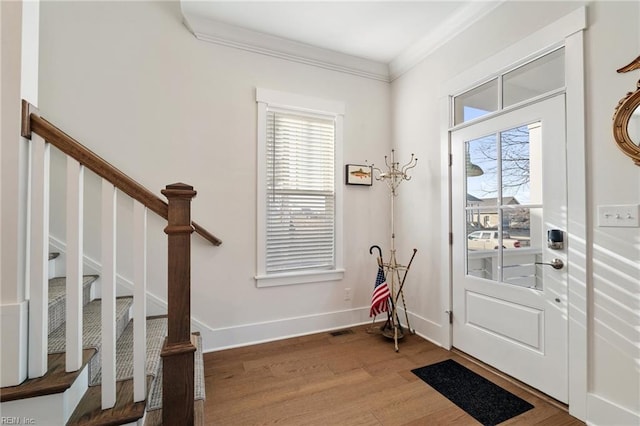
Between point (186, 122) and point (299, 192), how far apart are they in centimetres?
123

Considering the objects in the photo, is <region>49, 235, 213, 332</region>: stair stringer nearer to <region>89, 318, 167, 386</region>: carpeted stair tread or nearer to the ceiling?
<region>89, 318, 167, 386</region>: carpeted stair tread

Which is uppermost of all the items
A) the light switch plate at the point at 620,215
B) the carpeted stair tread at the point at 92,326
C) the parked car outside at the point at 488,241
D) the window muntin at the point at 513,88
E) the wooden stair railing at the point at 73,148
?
the window muntin at the point at 513,88

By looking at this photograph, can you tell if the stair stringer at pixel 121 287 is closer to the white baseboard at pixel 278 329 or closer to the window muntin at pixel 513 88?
the white baseboard at pixel 278 329

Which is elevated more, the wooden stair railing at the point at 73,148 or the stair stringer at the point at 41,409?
the wooden stair railing at the point at 73,148

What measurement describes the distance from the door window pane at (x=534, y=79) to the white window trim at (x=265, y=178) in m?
1.55

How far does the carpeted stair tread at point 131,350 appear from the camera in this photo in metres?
1.53

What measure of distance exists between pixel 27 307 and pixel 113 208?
526mm

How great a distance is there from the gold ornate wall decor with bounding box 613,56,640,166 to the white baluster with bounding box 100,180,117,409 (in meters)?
2.59

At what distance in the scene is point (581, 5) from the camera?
172 cm

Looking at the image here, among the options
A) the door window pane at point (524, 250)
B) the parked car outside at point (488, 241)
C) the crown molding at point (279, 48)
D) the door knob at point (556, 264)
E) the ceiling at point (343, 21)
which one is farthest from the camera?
the crown molding at point (279, 48)

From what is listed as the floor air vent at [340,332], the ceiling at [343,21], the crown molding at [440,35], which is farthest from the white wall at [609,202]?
the floor air vent at [340,332]

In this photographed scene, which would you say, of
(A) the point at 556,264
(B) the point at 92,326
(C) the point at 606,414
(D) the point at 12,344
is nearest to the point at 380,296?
(A) the point at 556,264

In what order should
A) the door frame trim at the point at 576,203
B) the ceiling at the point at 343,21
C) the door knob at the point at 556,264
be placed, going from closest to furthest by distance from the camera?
the door frame trim at the point at 576,203
the door knob at the point at 556,264
the ceiling at the point at 343,21

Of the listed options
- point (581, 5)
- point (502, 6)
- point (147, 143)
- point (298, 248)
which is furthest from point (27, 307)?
point (502, 6)
